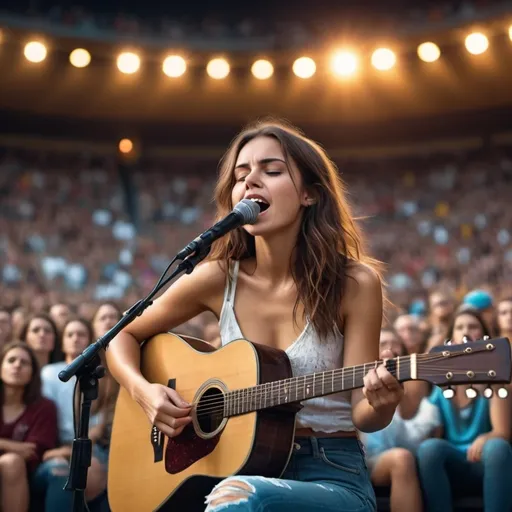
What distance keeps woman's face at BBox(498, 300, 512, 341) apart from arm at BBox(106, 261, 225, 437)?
2874 millimetres

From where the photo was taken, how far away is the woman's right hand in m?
2.64

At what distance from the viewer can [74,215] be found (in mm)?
12352

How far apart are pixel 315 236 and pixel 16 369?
2649mm

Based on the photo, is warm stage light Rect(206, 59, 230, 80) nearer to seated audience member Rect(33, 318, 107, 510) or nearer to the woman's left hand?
seated audience member Rect(33, 318, 107, 510)

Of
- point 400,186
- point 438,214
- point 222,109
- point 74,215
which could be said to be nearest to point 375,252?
point 438,214

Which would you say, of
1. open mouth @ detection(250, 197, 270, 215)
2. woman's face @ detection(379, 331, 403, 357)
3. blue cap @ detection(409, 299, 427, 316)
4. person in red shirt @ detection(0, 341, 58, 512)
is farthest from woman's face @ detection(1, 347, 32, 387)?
blue cap @ detection(409, 299, 427, 316)

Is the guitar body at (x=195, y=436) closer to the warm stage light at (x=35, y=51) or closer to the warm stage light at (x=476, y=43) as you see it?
the warm stage light at (x=476, y=43)

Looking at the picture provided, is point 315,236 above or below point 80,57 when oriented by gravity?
below

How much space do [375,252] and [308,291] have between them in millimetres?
9227

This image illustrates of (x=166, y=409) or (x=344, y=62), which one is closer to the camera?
(x=166, y=409)

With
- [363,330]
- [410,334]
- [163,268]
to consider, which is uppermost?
[163,268]

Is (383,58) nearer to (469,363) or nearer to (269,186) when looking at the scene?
(269,186)

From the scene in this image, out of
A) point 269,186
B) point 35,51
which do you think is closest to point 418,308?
point 269,186

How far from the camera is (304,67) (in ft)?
37.3
